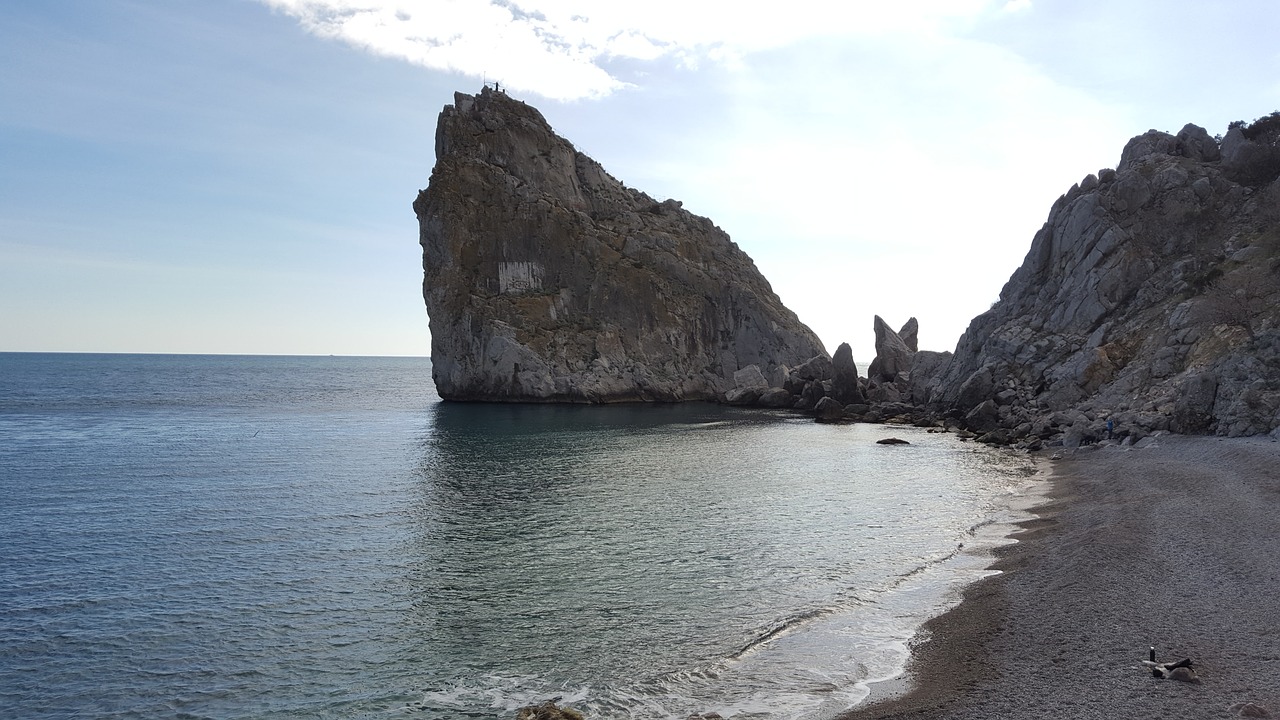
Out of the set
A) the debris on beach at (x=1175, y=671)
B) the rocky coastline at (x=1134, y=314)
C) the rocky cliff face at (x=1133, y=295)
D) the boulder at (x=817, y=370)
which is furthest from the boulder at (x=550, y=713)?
the boulder at (x=817, y=370)

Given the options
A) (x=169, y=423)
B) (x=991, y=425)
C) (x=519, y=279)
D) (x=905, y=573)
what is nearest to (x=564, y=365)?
(x=519, y=279)

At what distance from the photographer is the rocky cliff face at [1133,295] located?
48.1 metres

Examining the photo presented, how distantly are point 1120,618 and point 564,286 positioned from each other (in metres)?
86.9

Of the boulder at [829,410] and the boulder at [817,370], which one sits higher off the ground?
the boulder at [817,370]

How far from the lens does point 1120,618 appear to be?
15.5 m

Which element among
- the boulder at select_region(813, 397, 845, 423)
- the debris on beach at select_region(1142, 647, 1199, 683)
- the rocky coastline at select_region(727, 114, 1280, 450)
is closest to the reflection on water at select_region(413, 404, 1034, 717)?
the debris on beach at select_region(1142, 647, 1199, 683)

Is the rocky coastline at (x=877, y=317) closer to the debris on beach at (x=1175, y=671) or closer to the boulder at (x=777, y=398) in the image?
the boulder at (x=777, y=398)

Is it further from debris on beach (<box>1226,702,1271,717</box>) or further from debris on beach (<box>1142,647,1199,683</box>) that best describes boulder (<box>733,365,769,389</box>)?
debris on beach (<box>1226,702,1271,717</box>)

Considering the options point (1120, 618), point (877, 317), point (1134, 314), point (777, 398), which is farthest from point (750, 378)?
point (1120, 618)

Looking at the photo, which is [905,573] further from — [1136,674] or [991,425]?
[991,425]

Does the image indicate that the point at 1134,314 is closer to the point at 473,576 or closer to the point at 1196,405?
the point at 1196,405

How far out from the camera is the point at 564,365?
296 ft

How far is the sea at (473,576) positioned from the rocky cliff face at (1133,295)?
38.6 feet

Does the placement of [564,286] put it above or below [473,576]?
above
